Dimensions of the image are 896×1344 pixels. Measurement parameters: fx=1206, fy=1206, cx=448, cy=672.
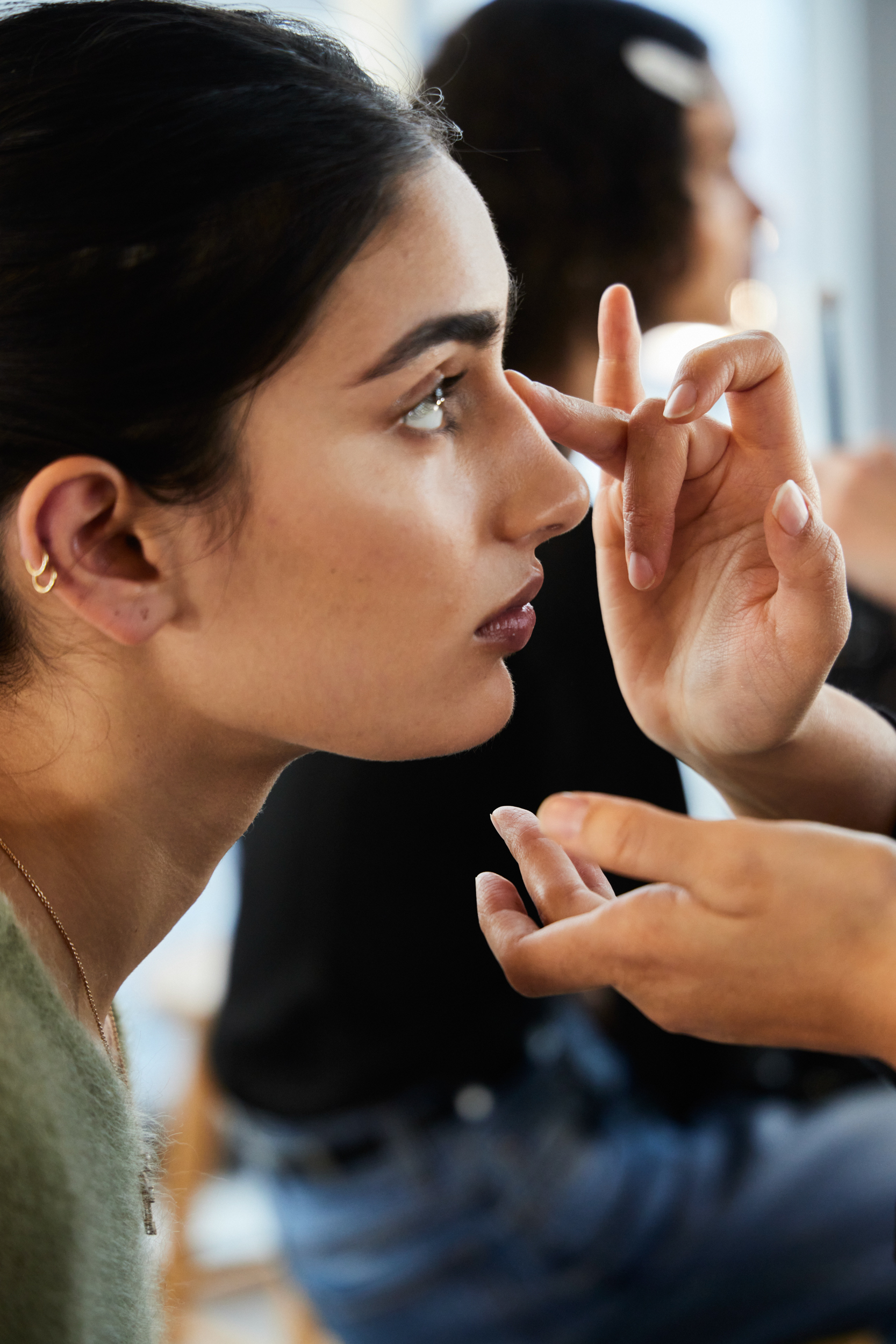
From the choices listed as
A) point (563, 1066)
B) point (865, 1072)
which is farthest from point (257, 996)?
point (865, 1072)

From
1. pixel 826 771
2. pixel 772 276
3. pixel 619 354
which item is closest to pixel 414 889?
pixel 826 771

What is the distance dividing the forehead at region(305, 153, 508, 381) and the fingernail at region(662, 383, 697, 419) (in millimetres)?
92

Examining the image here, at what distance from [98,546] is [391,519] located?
0.13 m

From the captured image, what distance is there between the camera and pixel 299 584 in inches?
21.5

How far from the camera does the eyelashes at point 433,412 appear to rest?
554 mm

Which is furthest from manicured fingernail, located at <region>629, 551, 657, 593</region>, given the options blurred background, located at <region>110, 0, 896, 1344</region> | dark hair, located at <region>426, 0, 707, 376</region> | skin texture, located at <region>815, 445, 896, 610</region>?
blurred background, located at <region>110, 0, 896, 1344</region>

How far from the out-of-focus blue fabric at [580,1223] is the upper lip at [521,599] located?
560 millimetres

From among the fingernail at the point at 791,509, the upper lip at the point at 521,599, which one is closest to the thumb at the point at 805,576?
the fingernail at the point at 791,509

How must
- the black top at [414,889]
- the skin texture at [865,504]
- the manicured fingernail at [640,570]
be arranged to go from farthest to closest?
the black top at [414,889]
the skin texture at [865,504]
the manicured fingernail at [640,570]

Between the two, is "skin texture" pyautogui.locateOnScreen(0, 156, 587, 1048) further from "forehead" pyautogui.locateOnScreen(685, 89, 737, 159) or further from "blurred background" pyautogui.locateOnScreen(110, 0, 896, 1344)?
"blurred background" pyautogui.locateOnScreen(110, 0, 896, 1344)

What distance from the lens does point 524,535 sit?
58 centimetres

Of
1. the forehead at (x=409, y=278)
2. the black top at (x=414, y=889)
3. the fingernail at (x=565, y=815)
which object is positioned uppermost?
the forehead at (x=409, y=278)

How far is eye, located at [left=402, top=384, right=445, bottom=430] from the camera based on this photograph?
554 millimetres

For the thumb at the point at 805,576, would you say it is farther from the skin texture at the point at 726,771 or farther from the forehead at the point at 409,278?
the forehead at the point at 409,278
